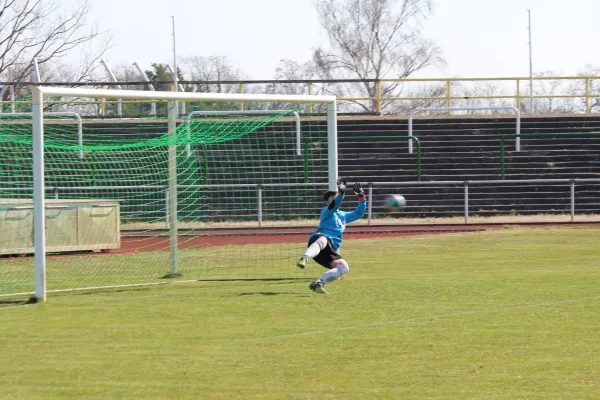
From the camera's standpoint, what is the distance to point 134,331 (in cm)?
1043

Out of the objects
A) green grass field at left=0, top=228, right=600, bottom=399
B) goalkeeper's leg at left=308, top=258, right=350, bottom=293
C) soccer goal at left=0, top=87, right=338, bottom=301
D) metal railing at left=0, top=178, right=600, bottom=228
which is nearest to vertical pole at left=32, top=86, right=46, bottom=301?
soccer goal at left=0, top=87, right=338, bottom=301

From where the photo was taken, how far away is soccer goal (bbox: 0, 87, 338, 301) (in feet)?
50.5

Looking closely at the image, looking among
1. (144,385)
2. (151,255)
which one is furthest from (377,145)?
(144,385)

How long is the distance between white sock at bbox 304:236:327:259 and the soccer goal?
2150 millimetres

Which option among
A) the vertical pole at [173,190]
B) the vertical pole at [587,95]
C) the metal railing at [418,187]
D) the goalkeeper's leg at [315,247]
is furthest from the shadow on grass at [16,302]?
the vertical pole at [587,95]

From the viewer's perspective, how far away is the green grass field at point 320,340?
7.80 metres

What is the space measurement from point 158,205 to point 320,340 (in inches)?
523

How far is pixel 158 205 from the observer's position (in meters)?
22.5

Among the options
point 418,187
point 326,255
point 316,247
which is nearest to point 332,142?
point 326,255

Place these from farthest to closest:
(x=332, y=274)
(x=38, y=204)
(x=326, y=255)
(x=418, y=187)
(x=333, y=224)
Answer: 1. (x=418, y=187)
2. (x=333, y=224)
3. (x=326, y=255)
4. (x=332, y=274)
5. (x=38, y=204)

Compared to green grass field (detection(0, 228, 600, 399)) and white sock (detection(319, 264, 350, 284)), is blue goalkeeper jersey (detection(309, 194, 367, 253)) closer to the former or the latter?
white sock (detection(319, 264, 350, 284))

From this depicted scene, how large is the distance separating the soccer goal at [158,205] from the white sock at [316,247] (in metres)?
2.15

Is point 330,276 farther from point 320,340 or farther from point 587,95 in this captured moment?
point 587,95

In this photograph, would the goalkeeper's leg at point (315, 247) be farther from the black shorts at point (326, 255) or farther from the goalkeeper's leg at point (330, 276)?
the goalkeeper's leg at point (330, 276)
